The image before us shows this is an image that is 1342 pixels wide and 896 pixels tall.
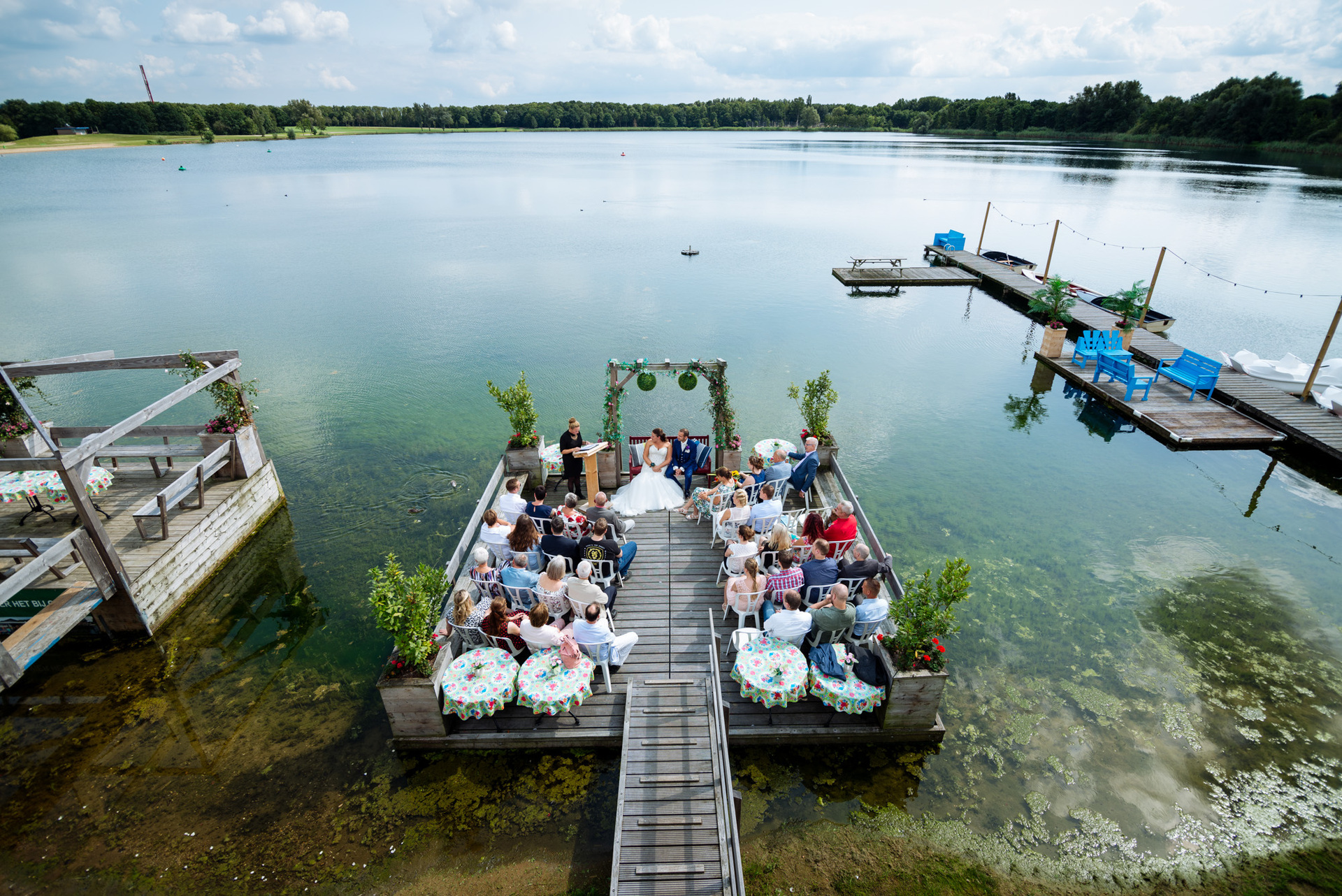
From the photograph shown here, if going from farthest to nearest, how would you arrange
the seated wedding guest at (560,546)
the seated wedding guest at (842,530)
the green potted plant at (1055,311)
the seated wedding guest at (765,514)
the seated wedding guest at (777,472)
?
the green potted plant at (1055,311) → the seated wedding guest at (777,472) → the seated wedding guest at (765,514) → the seated wedding guest at (842,530) → the seated wedding guest at (560,546)

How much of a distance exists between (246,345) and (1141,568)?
28.9 m

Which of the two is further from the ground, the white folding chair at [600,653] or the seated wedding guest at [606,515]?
the seated wedding guest at [606,515]

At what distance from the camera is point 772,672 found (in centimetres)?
720

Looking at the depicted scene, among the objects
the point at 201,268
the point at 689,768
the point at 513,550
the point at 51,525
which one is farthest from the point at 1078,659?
the point at 201,268

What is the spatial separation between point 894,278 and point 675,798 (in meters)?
32.7

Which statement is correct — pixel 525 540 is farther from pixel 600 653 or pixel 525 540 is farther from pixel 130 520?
pixel 130 520

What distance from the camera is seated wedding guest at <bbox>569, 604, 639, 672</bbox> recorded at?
23.5 ft

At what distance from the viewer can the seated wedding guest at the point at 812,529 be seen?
29.9 feet

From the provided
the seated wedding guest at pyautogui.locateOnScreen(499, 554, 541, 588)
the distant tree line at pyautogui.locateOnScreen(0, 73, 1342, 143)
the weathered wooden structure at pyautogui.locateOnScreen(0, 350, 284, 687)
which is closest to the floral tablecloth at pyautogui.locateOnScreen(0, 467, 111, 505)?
the weathered wooden structure at pyautogui.locateOnScreen(0, 350, 284, 687)

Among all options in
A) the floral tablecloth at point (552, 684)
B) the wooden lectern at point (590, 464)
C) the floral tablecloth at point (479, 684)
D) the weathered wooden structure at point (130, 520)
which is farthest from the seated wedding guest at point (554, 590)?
the weathered wooden structure at point (130, 520)

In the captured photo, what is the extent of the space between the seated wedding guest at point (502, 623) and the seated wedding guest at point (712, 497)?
380 centimetres

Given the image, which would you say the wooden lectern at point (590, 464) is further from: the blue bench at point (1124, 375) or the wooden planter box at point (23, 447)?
the blue bench at point (1124, 375)

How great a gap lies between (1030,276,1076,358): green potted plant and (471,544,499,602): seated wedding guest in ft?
71.6

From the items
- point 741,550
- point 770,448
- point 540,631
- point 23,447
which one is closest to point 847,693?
point 741,550
